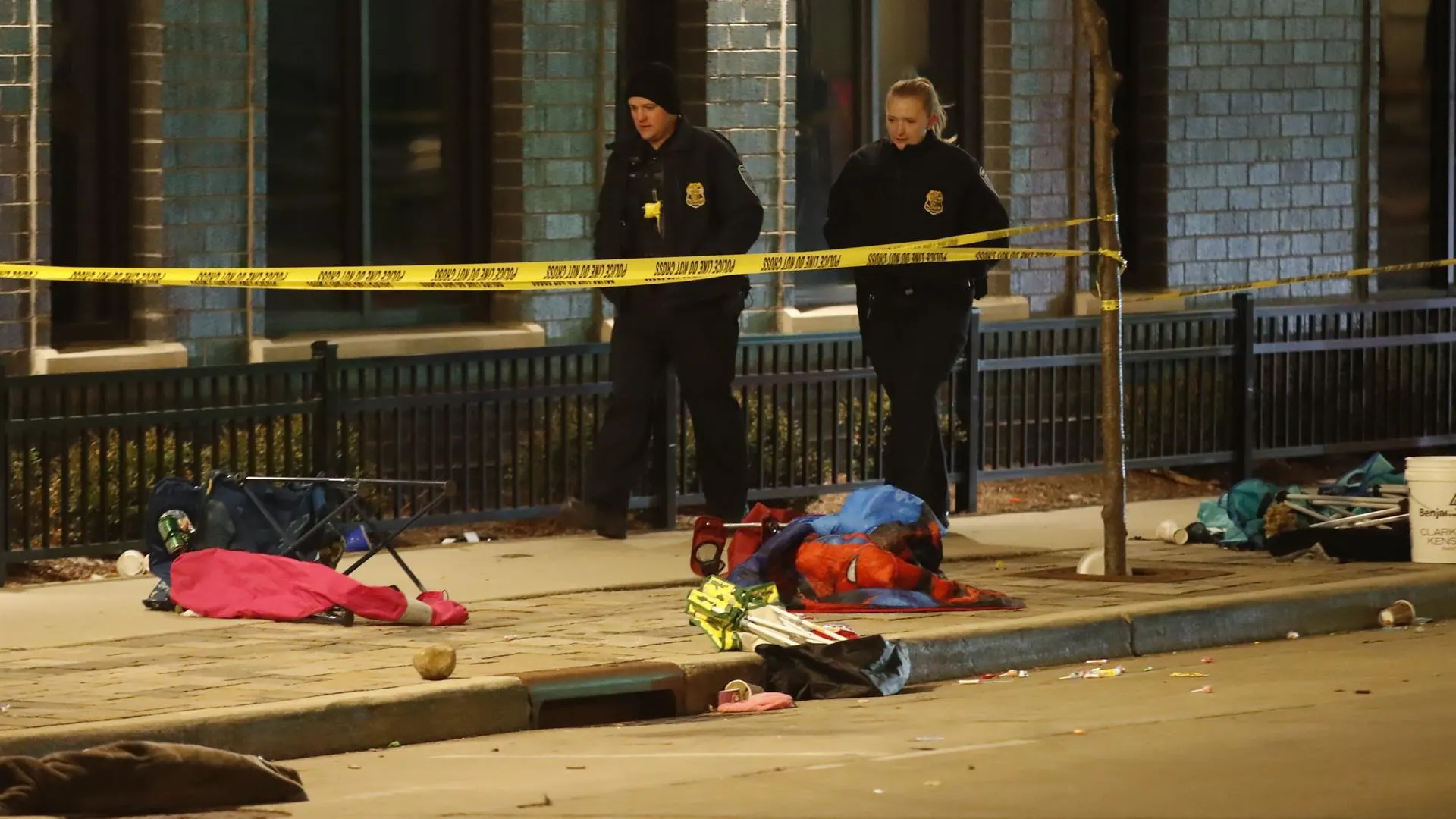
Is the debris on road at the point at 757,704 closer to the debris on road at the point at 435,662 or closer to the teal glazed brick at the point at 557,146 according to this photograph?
the debris on road at the point at 435,662

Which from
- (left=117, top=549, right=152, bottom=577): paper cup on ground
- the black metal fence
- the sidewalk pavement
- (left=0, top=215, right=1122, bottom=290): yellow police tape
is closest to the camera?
the sidewalk pavement

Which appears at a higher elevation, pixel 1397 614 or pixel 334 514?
pixel 334 514

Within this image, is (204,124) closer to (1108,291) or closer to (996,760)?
(1108,291)

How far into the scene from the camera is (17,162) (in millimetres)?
12695

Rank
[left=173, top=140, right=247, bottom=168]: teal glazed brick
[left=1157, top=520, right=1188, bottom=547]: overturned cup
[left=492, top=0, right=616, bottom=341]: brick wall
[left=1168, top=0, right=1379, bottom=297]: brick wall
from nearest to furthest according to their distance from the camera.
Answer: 1. [left=173, top=140, right=247, bottom=168]: teal glazed brick
2. [left=1157, top=520, right=1188, bottom=547]: overturned cup
3. [left=492, top=0, right=616, bottom=341]: brick wall
4. [left=1168, top=0, right=1379, bottom=297]: brick wall

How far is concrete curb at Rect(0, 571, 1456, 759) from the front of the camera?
886cm

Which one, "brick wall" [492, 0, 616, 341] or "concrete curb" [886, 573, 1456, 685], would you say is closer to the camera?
"concrete curb" [886, 573, 1456, 685]

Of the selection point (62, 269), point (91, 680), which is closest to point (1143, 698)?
point (91, 680)

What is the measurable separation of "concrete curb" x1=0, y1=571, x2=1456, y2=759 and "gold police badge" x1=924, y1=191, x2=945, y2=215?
2.47 metres

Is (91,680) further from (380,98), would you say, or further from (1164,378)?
(1164,378)

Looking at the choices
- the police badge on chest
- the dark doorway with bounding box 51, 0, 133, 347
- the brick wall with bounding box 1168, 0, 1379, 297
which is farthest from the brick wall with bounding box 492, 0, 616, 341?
the brick wall with bounding box 1168, 0, 1379, 297

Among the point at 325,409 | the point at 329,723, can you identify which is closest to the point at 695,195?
the point at 325,409

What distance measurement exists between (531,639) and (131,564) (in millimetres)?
2387

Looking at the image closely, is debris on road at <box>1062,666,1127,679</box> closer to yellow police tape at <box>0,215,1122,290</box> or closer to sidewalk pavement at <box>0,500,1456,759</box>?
sidewalk pavement at <box>0,500,1456,759</box>
